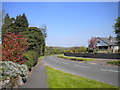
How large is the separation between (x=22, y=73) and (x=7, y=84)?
5.05 feet

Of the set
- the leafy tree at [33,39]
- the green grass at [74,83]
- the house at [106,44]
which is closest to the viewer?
the green grass at [74,83]

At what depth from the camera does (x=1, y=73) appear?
22.6 feet

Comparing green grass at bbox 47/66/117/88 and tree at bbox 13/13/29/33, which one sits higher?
tree at bbox 13/13/29/33

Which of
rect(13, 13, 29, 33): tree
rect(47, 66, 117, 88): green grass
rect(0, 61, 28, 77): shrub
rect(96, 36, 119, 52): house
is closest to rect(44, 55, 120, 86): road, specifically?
rect(47, 66, 117, 88): green grass

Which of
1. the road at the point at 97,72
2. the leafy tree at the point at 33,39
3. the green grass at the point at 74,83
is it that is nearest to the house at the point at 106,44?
the road at the point at 97,72

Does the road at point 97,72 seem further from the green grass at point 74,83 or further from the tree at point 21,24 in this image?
the tree at point 21,24

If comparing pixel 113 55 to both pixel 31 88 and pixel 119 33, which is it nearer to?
pixel 119 33

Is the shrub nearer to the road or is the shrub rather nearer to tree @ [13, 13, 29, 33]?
the road

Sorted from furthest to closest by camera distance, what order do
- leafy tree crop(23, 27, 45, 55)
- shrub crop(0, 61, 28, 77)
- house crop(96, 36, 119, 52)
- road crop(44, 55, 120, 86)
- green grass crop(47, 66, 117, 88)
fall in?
house crop(96, 36, 119, 52)
leafy tree crop(23, 27, 45, 55)
road crop(44, 55, 120, 86)
shrub crop(0, 61, 28, 77)
green grass crop(47, 66, 117, 88)

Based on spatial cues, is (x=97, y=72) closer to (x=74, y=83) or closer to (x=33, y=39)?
(x=74, y=83)

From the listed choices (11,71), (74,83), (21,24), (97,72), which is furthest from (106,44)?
(11,71)

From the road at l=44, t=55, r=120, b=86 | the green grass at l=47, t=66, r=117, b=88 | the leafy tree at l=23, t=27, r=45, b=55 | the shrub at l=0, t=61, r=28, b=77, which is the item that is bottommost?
the road at l=44, t=55, r=120, b=86

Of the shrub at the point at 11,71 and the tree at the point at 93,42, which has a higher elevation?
the tree at the point at 93,42

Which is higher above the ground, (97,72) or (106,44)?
(106,44)
